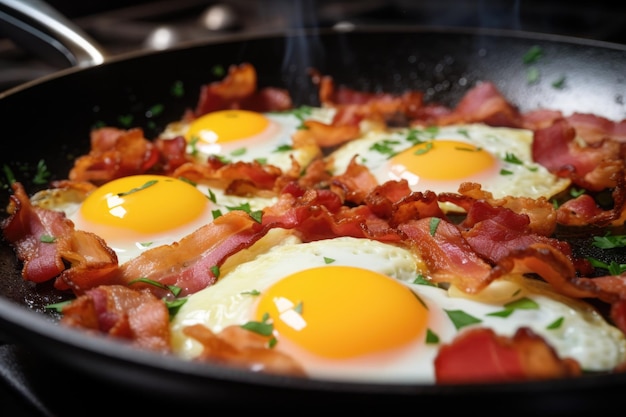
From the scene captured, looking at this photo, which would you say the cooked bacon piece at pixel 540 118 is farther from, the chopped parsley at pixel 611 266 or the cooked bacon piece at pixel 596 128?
the chopped parsley at pixel 611 266

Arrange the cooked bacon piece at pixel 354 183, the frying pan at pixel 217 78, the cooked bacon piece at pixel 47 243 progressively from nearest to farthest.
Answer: the frying pan at pixel 217 78, the cooked bacon piece at pixel 47 243, the cooked bacon piece at pixel 354 183

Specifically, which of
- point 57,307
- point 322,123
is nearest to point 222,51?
point 322,123

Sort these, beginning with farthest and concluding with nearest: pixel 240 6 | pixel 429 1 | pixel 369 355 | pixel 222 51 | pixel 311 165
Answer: pixel 240 6 → pixel 429 1 → pixel 222 51 → pixel 311 165 → pixel 369 355

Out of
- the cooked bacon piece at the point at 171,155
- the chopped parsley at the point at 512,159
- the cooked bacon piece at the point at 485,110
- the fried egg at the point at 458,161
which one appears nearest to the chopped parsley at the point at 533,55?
the cooked bacon piece at the point at 485,110

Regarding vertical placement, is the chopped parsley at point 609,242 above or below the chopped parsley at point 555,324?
above

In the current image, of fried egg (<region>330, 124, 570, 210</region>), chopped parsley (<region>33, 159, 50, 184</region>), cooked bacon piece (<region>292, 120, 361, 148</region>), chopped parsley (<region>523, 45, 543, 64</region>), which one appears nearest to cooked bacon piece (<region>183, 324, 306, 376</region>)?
fried egg (<region>330, 124, 570, 210</region>)

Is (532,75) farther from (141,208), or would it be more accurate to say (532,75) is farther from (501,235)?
(141,208)

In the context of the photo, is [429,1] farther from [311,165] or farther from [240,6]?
[311,165]
